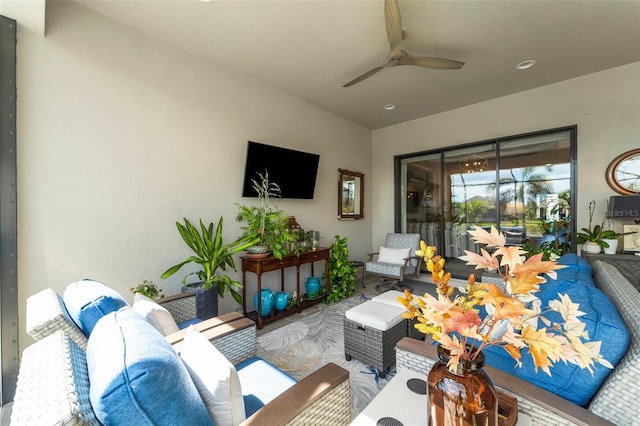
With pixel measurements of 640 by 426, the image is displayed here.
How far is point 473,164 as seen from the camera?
451 cm

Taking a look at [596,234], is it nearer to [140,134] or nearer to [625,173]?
[625,173]

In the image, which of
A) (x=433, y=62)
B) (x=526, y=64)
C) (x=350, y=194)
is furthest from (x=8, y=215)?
(x=526, y=64)

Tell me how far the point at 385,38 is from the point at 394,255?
3.01 meters

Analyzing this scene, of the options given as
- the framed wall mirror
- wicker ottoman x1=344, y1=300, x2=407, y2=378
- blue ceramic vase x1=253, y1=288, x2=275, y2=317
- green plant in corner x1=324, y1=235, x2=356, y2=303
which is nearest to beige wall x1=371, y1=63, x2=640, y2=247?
the framed wall mirror

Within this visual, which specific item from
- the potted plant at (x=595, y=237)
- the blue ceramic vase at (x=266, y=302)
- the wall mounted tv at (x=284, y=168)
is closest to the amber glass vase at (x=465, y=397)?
the blue ceramic vase at (x=266, y=302)

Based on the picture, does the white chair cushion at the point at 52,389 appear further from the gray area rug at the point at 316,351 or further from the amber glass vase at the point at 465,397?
the gray area rug at the point at 316,351

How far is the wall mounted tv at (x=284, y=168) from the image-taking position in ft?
11.0

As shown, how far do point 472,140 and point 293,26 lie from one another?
341 cm

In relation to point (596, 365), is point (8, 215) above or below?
above

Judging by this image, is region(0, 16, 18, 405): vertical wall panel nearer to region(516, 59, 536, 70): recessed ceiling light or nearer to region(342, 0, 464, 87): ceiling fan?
region(342, 0, 464, 87): ceiling fan

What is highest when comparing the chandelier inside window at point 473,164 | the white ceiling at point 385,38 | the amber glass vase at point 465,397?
the white ceiling at point 385,38

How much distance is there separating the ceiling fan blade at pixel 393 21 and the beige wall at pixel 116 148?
1908mm

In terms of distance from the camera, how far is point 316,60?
2994 mm

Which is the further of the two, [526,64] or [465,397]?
[526,64]
